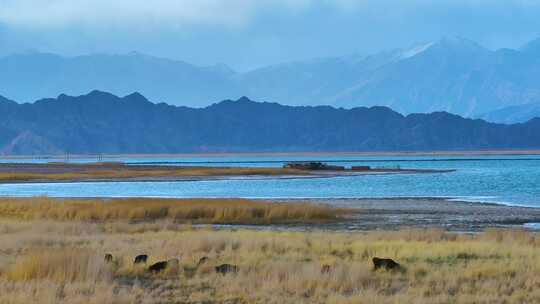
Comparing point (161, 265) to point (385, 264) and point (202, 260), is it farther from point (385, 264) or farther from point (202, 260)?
point (385, 264)

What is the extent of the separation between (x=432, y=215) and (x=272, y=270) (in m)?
21.2

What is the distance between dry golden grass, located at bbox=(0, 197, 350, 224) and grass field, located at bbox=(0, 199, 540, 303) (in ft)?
32.0

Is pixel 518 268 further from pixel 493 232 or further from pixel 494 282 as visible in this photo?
pixel 493 232

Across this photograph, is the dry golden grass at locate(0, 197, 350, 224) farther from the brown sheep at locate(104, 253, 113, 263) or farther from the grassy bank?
the brown sheep at locate(104, 253, 113, 263)

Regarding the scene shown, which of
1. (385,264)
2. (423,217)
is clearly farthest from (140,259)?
(423,217)

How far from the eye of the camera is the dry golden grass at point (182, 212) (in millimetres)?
33625

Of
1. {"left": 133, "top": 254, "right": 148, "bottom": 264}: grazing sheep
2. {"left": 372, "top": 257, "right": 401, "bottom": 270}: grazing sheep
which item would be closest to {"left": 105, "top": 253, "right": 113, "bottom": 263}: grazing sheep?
{"left": 133, "top": 254, "right": 148, "bottom": 264}: grazing sheep

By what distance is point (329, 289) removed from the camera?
14.7 meters

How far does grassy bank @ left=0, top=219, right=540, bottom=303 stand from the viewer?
1405 cm

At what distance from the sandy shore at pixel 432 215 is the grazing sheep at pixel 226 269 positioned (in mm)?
13547

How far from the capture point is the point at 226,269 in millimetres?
16844

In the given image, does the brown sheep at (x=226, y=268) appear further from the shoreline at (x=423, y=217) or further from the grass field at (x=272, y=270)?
the shoreline at (x=423, y=217)

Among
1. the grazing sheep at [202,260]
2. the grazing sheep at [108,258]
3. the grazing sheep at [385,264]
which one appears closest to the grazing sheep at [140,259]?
the grazing sheep at [108,258]

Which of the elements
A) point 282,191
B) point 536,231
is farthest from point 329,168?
point 536,231
